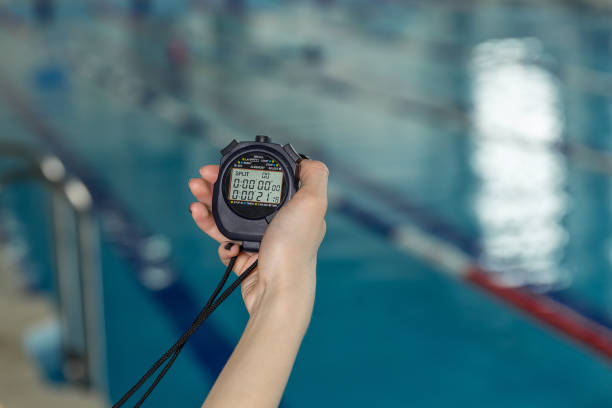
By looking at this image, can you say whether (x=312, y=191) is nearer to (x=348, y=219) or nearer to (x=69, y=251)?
(x=69, y=251)

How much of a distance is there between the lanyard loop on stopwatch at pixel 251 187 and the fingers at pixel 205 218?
0.09 feet

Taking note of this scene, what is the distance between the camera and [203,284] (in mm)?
3182

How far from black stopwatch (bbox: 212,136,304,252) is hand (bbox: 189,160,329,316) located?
0.04m

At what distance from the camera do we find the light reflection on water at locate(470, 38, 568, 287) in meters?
3.49

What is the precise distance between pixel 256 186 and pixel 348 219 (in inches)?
118

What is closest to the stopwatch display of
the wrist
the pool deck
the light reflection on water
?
the wrist

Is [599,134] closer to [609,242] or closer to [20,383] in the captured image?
[609,242]

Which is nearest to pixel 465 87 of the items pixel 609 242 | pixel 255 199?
pixel 609 242

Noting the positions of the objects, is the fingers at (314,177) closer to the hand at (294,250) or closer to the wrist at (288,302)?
the hand at (294,250)

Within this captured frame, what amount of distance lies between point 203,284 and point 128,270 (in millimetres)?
447

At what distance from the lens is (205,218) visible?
1.01m

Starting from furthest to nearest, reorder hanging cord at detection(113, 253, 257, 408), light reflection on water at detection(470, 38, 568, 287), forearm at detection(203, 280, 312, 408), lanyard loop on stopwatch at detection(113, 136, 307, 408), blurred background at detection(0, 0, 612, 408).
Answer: light reflection on water at detection(470, 38, 568, 287) < blurred background at detection(0, 0, 612, 408) < lanyard loop on stopwatch at detection(113, 136, 307, 408) < hanging cord at detection(113, 253, 257, 408) < forearm at detection(203, 280, 312, 408)

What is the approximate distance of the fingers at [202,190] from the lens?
1012 mm

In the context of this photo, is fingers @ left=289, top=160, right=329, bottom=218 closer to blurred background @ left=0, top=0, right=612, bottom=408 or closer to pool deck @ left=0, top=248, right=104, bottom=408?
blurred background @ left=0, top=0, right=612, bottom=408
